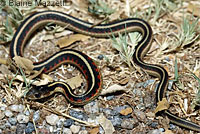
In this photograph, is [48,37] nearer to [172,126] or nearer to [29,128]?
[29,128]

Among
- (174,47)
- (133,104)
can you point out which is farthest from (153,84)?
(174,47)

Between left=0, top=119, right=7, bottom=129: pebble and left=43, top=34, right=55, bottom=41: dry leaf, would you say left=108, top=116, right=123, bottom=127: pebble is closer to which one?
left=0, top=119, right=7, bottom=129: pebble

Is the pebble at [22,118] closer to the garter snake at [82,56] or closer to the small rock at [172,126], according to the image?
the garter snake at [82,56]

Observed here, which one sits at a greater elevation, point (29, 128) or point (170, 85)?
point (170, 85)

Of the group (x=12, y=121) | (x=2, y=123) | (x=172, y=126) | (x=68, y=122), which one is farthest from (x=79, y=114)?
(x=172, y=126)

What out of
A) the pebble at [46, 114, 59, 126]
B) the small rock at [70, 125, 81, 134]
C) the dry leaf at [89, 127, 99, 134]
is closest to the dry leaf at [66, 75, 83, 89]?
the pebble at [46, 114, 59, 126]

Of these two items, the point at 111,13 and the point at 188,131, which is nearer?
the point at 188,131

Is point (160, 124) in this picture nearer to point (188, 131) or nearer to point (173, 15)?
point (188, 131)
